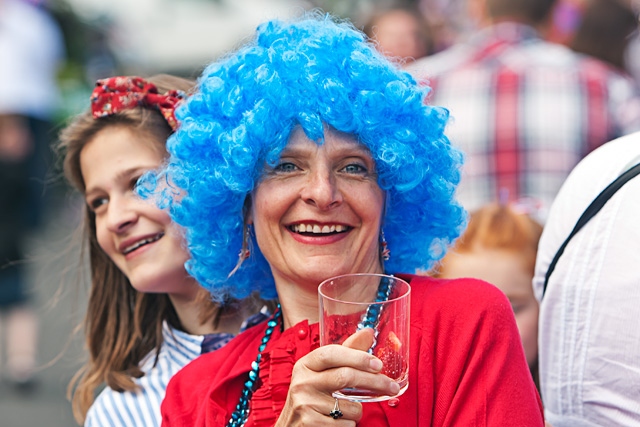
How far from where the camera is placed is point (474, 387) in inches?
82.1

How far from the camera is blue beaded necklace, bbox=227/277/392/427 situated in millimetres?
1974

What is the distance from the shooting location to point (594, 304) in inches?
88.9

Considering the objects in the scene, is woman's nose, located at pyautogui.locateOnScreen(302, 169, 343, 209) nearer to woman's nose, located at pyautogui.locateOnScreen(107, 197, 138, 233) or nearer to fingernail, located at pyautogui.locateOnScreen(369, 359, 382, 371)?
fingernail, located at pyautogui.locateOnScreen(369, 359, 382, 371)

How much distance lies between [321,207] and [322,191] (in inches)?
1.8

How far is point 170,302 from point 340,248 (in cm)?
118

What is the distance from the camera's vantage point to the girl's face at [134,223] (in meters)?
3.02

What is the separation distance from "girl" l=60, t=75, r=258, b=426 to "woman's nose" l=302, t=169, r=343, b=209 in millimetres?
732

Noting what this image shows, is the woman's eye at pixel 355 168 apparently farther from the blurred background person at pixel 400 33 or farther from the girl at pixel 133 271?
the blurred background person at pixel 400 33

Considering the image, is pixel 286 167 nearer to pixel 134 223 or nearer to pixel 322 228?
pixel 322 228

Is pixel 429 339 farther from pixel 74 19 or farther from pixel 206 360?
pixel 74 19

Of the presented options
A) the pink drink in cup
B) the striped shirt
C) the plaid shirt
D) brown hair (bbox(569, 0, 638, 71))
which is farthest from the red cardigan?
brown hair (bbox(569, 0, 638, 71))

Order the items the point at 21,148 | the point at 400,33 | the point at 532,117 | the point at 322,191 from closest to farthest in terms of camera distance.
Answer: the point at 322,191 < the point at 532,117 < the point at 400,33 < the point at 21,148

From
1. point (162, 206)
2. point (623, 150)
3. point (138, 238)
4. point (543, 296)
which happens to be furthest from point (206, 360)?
point (623, 150)

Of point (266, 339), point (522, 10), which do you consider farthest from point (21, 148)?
point (266, 339)
